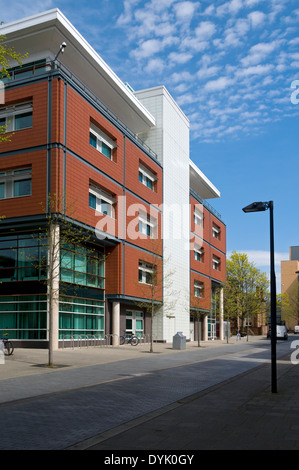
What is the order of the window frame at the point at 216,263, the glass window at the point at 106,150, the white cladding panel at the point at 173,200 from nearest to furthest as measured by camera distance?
the glass window at the point at 106,150
the white cladding panel at the point at 173,200
the window frame at the point at 216,263

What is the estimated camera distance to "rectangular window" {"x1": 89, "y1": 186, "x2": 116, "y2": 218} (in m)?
33.5

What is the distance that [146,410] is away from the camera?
9.83m

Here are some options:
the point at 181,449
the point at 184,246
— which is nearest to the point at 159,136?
the point at 184,246

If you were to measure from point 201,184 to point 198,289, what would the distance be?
532 inches

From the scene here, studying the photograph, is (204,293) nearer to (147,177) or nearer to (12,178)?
(147,177)

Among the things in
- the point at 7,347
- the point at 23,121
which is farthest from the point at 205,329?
the point at 7,347

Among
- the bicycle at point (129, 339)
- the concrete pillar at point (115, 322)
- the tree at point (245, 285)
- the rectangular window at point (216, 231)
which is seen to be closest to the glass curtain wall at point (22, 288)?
the concrete pillar at point (115, 322)

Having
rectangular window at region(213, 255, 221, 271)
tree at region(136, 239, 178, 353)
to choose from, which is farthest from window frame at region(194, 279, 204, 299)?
tree at region(136, 239, 178, 353)

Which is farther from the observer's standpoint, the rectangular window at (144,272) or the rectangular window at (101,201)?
the rectangular window at (144,272)

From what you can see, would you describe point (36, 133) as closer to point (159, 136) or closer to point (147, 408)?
point (159, 136)

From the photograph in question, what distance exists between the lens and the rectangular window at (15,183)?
29.9m

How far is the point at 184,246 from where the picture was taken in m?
51.3

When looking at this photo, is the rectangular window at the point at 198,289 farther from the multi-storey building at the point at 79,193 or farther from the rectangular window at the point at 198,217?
the multi-storey building at the point at 79,193

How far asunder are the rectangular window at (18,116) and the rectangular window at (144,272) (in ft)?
49.4
